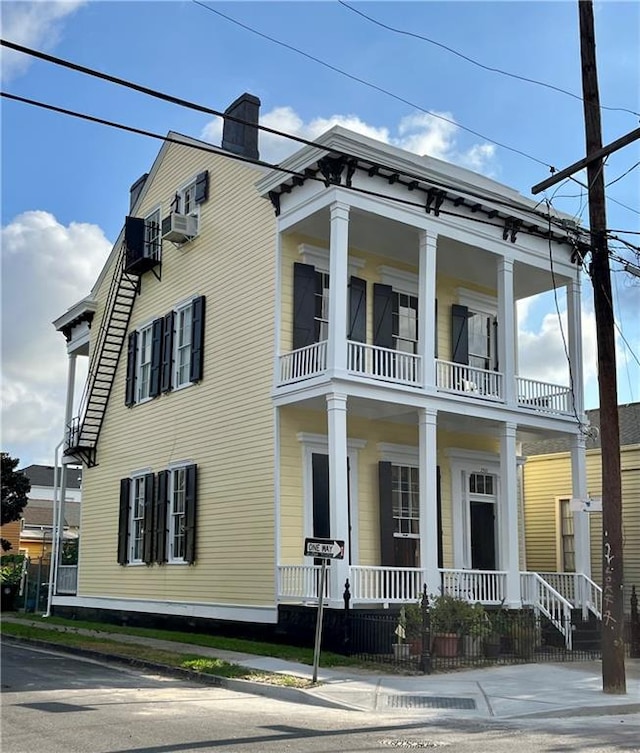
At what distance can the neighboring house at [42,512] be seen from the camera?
51.8 m

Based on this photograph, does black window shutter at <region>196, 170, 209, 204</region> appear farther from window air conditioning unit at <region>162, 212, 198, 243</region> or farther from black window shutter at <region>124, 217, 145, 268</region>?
black window shutter at <region>124, 217, 145, 268</region>

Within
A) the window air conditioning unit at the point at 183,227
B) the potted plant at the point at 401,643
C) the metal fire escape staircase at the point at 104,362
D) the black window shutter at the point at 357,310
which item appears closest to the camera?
the potted plant at the point at 401,643

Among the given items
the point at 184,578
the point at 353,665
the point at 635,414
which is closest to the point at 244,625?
the point at 184,578

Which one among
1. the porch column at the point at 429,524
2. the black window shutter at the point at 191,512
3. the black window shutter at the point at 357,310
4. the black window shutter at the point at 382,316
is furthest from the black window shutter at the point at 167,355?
the porch column at the point at 429,524

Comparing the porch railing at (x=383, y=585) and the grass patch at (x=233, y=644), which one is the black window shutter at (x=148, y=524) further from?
the porch railing at (x=383, y=585)

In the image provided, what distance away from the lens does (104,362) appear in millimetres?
25750

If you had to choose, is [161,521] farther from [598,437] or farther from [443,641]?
[598,437]

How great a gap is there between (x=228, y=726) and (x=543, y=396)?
42.3 ft

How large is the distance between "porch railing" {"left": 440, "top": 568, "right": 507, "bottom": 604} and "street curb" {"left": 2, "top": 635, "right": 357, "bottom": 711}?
5.52 m

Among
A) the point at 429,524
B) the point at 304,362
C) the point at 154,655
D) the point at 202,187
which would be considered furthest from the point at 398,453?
the point at 202,187

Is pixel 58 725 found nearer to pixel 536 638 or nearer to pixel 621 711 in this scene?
pixel 621 711

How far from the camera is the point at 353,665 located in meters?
14.9

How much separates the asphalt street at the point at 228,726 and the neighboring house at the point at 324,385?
494 cm

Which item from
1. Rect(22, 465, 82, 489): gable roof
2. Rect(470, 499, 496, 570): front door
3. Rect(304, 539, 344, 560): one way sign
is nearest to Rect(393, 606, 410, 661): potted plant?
Rect(304, 539, 344, 560): one way sign
